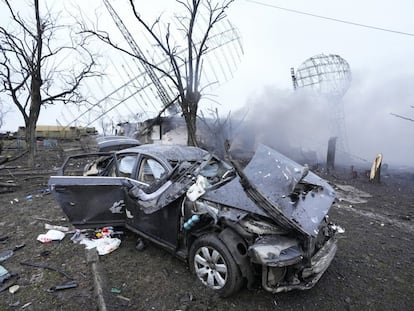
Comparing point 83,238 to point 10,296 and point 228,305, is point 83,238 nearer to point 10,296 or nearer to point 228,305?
point 10,296

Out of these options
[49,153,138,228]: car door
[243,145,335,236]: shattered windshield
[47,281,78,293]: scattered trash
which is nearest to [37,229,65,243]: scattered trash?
[49,153,138,228]: car door

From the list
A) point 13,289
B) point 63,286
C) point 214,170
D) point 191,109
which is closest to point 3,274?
point 13,289

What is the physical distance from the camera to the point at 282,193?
2957 millimetres

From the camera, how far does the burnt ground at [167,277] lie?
111 inches

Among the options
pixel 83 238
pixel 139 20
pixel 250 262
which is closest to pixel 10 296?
pixel 83 238

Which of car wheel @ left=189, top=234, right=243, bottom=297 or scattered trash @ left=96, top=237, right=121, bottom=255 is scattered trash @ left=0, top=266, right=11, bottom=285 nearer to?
scattered trash @ left=96, top=237, right=121, bottom=255

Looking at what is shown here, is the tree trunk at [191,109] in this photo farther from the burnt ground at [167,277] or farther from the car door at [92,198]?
the car door at [92,198]

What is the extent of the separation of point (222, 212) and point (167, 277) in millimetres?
1175

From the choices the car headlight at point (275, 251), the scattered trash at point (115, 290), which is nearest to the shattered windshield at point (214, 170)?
the car headlight at point (275, 251)

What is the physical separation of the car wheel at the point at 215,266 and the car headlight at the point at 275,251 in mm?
315

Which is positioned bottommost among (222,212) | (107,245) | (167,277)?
(167,277)

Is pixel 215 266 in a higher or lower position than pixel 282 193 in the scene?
lower

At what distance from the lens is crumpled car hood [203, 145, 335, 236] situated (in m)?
2.75

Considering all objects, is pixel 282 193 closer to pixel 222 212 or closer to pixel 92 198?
pixel 222 212
